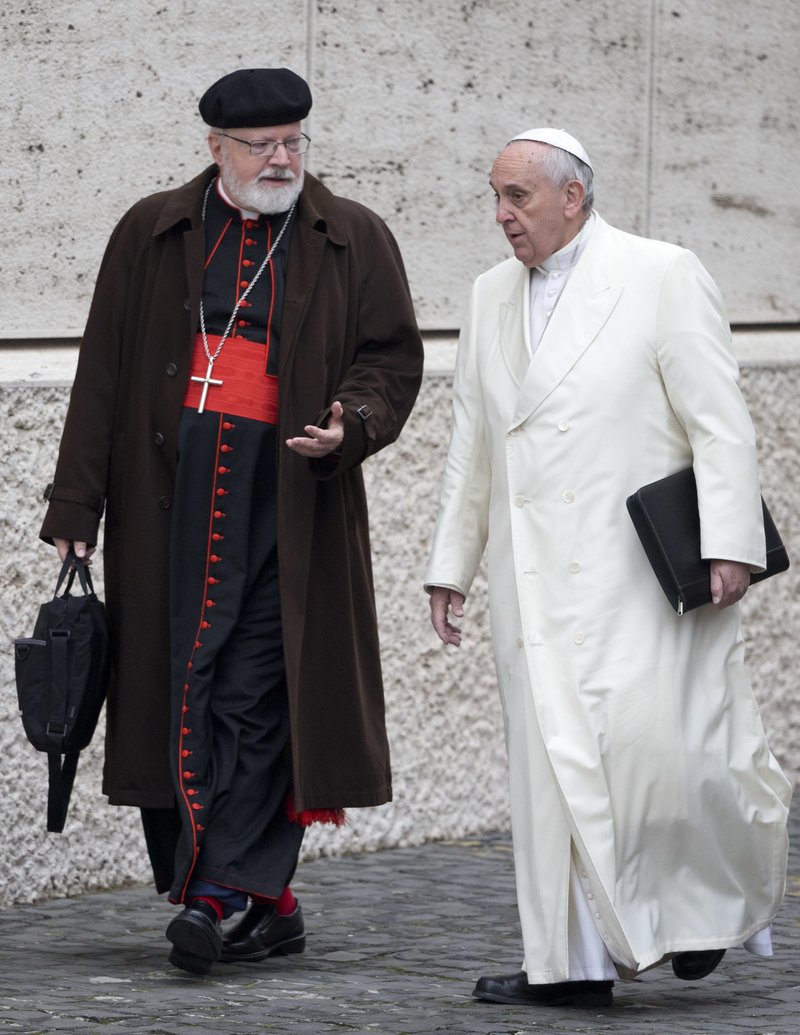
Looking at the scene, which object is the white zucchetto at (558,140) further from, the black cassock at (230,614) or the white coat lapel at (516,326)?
the black cassock at (230,614)

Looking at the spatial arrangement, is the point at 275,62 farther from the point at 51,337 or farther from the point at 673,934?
the point at 673,934

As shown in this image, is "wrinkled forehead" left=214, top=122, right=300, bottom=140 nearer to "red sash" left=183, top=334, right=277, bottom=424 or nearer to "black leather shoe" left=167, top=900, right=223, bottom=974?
"red sash" left=183, top=334, right=277, bottom=424

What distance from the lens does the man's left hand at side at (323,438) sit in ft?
17.1

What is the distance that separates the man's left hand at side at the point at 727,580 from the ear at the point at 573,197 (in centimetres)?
85

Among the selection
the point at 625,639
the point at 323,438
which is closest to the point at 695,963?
the point at 625,639

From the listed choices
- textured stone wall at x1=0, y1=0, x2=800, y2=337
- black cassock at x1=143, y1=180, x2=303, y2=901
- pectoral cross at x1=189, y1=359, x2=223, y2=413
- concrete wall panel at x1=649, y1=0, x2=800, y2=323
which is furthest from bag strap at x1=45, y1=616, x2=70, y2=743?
concrete wall panel at x1=649, y1=0, x2=800, y2=323

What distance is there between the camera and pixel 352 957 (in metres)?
5.62

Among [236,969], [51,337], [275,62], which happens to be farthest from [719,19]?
[236,969]

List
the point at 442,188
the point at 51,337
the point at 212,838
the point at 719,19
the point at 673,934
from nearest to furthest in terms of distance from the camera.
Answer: the point at 673,934 → the point at 212,838 → the point at 51,337 → the point at 442,188 → the point at 719,19

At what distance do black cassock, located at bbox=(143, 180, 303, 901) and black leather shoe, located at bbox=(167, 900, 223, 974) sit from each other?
0.35 feet

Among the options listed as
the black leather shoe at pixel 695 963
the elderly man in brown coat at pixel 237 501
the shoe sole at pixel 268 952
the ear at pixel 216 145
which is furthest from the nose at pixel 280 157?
the black leather shoe at pixel 695 963

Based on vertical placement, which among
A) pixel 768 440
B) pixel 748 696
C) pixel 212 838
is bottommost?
pixel 212 838

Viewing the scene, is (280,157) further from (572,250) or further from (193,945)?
(193,945)

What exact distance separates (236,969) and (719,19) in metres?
4.14
